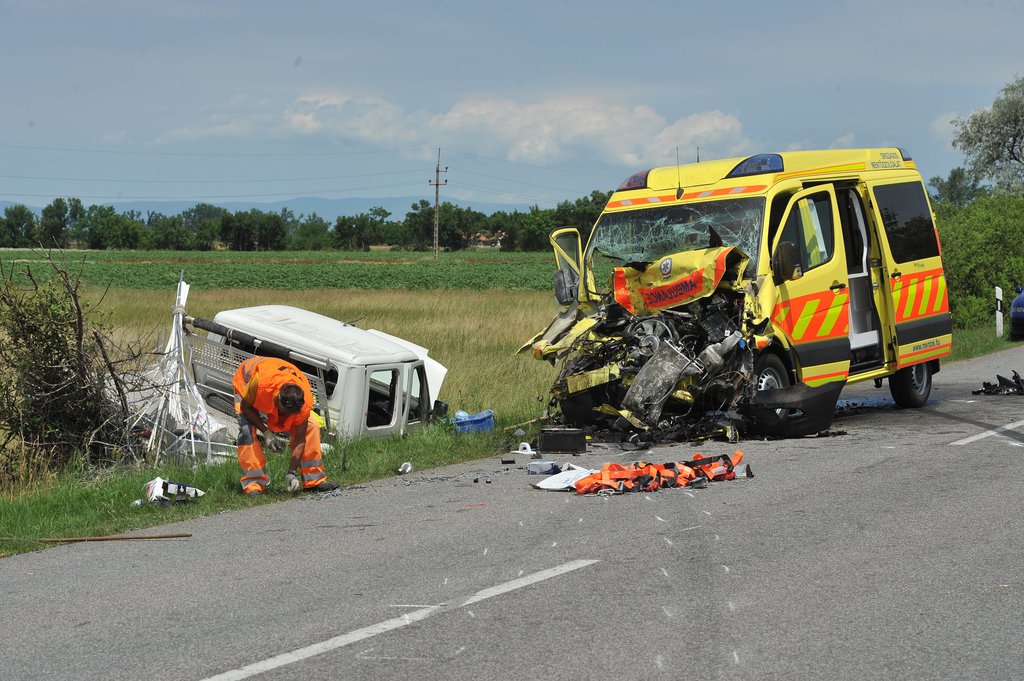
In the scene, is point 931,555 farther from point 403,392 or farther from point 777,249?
point 403,392

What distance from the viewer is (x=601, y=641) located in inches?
186

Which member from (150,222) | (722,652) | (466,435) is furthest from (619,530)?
(150,222)

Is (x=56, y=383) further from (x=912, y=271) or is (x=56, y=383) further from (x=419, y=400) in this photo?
(x=912, y=271)

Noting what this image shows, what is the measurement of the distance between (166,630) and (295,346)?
646cm

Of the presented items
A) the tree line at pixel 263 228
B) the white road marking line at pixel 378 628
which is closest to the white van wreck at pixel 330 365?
the white road marking line at pixel 378 628

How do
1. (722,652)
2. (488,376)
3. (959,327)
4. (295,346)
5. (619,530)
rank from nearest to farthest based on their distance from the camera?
(722,652)
(619,530)
(295,346)
(488,376)
(959,327)

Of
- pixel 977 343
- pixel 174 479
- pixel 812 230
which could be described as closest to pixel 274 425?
pixel 174 479

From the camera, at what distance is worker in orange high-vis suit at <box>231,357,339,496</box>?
8.55 m

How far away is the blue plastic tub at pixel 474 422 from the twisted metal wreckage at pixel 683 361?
3.30 feet

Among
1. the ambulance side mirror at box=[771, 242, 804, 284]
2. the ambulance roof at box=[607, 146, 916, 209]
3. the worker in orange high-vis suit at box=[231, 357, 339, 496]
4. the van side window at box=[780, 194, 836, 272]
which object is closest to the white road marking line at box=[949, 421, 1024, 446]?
the ambulance side mirror at box=[771, 242, 804, 284]

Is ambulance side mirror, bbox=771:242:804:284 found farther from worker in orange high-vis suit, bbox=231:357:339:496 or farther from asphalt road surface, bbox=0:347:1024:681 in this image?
worker in orange high-vis suit, bbox=231:357:339:496

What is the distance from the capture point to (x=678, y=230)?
1149 centimetres

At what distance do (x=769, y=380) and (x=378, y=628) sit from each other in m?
6.63

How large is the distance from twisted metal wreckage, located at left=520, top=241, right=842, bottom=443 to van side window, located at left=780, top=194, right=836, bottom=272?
88 centimetres
